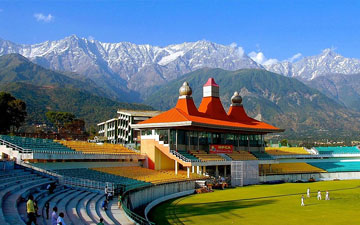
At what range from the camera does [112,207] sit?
25.1m

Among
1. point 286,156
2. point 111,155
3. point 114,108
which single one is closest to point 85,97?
point 114,108

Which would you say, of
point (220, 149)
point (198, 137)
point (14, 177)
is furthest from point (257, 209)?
point (220, 149)

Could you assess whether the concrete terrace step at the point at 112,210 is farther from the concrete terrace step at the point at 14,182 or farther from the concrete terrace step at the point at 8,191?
the concrete terrace step at the point at 14,182

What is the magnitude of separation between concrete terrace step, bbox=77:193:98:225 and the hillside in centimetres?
11556

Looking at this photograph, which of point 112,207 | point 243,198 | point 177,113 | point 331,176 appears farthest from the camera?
point 331,176

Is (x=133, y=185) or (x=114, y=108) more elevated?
(x=114, y=108)

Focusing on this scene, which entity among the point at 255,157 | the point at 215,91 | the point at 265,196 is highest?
the point at 215,91

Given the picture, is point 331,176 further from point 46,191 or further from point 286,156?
point 46,191

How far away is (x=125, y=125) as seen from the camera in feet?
297

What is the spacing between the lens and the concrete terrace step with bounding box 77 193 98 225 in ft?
66.9

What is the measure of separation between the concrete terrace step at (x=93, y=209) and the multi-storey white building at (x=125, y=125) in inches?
1879

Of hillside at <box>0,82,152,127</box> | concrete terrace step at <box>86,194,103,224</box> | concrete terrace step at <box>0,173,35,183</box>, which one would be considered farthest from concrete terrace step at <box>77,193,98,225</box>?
hillside at <box>0,82,152,127</box>

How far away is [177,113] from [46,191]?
2499 centimetres

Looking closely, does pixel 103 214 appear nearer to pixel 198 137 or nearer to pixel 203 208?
pixel 203 208
